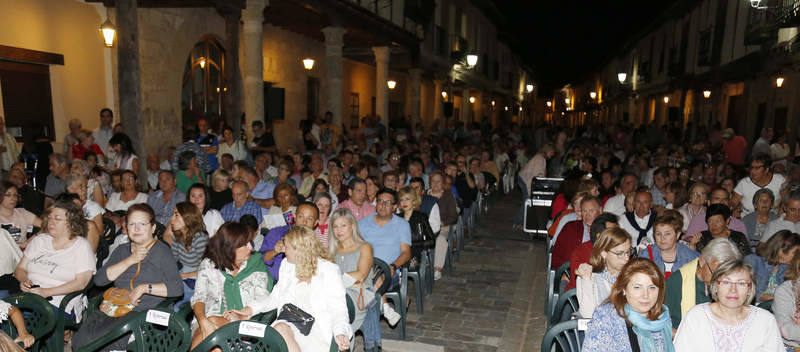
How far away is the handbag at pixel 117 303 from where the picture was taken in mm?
3914

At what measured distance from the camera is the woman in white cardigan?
12.0ft

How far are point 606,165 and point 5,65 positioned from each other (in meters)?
10.6

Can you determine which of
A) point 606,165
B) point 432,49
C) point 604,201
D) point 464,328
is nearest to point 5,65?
point 464,328

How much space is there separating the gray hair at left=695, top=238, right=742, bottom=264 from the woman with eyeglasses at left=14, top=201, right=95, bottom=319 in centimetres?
471

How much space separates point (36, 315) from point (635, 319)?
13.2 feet

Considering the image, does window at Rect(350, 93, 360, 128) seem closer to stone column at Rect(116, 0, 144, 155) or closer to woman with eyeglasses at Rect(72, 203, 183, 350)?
stone column at Rect(116, 0, 144, 155)

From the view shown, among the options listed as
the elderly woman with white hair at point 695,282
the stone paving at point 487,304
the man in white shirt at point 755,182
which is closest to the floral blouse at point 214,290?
the stone paving at point 487,304

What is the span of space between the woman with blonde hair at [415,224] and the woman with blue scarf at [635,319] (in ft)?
9.71

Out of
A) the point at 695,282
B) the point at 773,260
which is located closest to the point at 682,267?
the point at 695,282

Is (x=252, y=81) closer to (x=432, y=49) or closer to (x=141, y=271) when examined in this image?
(x=141, y=271)

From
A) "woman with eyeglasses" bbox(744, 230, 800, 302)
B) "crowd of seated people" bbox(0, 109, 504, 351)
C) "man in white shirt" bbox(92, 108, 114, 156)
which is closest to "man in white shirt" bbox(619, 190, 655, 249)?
"woman with eyeglasses" bbox(744, 230, 800, 302)

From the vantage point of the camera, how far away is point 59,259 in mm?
4242

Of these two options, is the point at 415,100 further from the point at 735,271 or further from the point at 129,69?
the point at 735,271

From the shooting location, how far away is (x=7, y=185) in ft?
16.8
